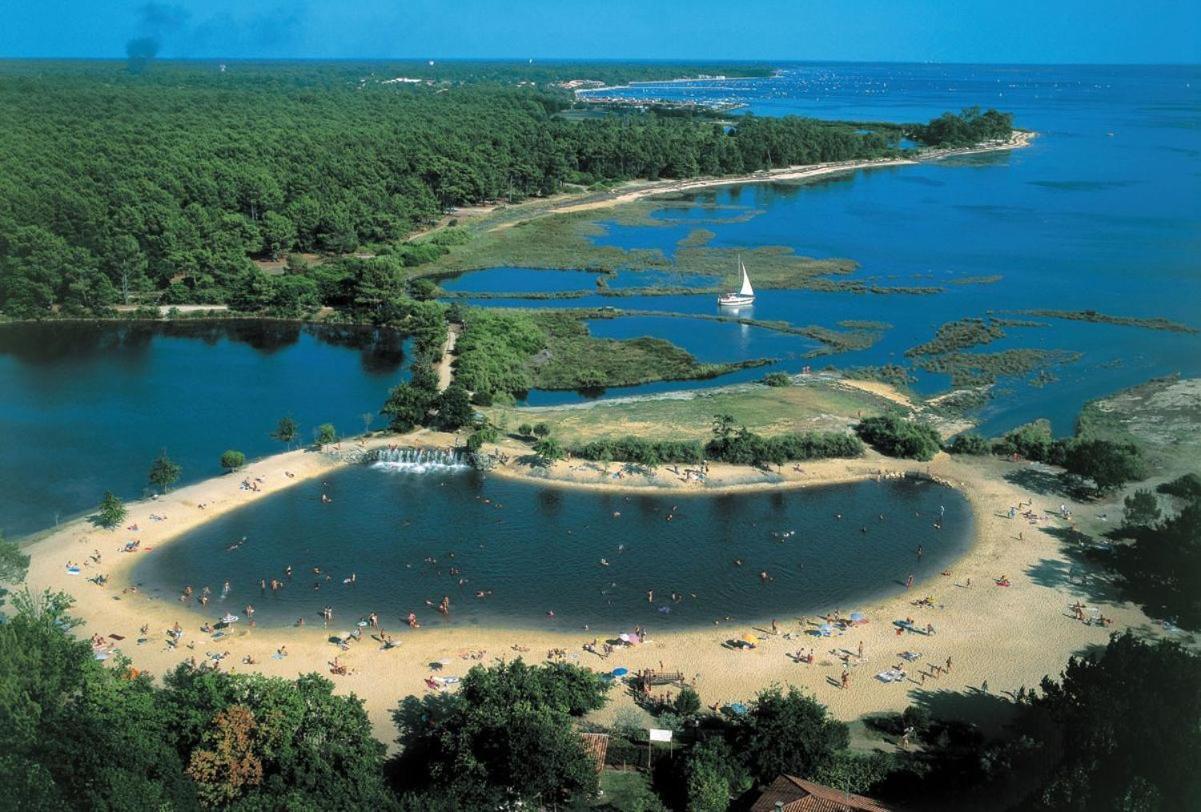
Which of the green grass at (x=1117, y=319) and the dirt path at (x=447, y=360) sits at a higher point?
the green grass at (x=1117, y=319)

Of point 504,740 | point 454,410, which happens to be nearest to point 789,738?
point 504,740

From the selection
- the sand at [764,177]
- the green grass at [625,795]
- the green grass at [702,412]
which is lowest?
the green grass at [625,795]

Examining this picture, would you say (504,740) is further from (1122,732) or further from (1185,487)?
(1185,487)

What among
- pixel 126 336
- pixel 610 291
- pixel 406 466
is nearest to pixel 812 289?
pixel 610 291

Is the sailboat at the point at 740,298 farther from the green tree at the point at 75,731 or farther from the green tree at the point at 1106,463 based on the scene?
the green tree at the point at 75,731

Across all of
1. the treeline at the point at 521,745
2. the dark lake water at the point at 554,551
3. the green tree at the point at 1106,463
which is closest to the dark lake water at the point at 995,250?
the green tree at the point at 1106,463
